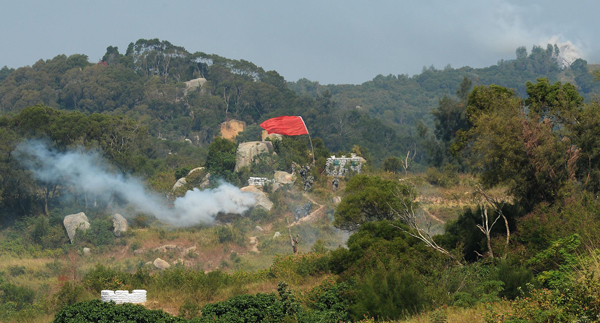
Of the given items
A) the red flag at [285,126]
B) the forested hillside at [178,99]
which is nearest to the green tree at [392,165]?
the red flag at [285,126]

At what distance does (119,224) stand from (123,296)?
18.3m

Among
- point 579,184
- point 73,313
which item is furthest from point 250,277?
point 579,184

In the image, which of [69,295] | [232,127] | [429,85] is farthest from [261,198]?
[429,85]

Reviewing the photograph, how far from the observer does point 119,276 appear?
17.2 meters

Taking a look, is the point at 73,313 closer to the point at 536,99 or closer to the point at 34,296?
the point at 34,296

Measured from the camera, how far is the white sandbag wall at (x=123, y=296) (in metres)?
14.0

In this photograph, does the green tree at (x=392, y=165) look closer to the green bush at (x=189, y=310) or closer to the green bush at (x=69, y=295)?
the green bush at (x=69, y=295)

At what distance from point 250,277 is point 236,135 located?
59.2 metres

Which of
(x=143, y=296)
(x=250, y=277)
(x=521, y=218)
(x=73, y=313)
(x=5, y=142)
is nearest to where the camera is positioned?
(x=73, y=313)

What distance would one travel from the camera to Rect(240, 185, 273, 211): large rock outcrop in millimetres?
34688

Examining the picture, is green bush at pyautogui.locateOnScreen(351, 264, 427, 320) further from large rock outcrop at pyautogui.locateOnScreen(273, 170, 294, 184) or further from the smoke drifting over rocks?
large rock outcrop at pyautogui.locateOnScreen(273, 170, 294, 184)

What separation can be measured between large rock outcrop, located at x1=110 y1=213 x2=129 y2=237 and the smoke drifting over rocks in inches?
71.3

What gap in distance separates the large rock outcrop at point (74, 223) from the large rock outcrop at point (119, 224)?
1425 millimetres

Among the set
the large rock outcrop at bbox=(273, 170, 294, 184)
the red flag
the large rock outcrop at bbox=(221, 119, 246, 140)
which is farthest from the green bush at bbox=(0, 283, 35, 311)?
the large rock outcrop at bbox=(221, 119, 246, 140)
